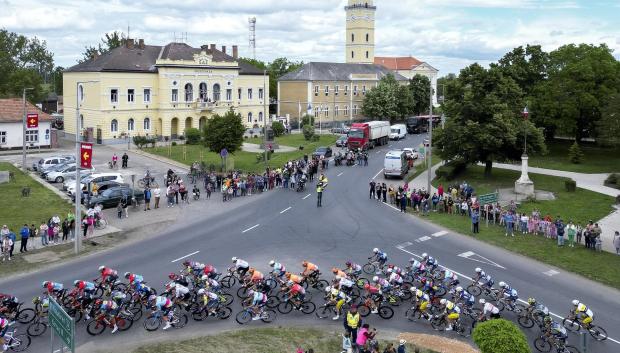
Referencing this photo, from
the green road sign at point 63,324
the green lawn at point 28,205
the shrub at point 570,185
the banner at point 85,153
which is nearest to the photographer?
the green road sign at point 63,324

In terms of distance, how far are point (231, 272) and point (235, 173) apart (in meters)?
21.7

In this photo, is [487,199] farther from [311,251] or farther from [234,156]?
[234,156]

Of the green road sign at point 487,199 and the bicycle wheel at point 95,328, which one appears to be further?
the green road sign at point 487,199

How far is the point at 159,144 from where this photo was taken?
70.6 meters

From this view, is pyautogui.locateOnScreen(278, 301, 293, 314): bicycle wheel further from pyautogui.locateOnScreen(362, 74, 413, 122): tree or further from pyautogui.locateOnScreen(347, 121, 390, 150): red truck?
pyautogui.locateOnScreen(362, 74, 413, 122): tree

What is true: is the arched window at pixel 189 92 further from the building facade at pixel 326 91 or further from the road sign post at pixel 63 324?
the road sign post at pixel 63 324

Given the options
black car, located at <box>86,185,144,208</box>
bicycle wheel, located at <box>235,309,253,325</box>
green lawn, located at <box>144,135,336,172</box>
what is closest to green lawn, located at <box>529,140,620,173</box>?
green lawn, located at <box>144,135,336,172</box>

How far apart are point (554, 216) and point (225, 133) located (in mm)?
24965

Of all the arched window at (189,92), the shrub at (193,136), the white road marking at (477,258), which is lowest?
the white road marking at (477,258)

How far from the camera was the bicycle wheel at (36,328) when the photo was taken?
1893cm

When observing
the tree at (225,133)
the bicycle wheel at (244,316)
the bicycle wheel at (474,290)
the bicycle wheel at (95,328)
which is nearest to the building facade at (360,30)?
the tree at (225,133)

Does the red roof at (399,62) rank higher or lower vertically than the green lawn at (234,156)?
higher

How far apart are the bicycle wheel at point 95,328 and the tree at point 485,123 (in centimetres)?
3228

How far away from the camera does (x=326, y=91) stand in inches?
3730
